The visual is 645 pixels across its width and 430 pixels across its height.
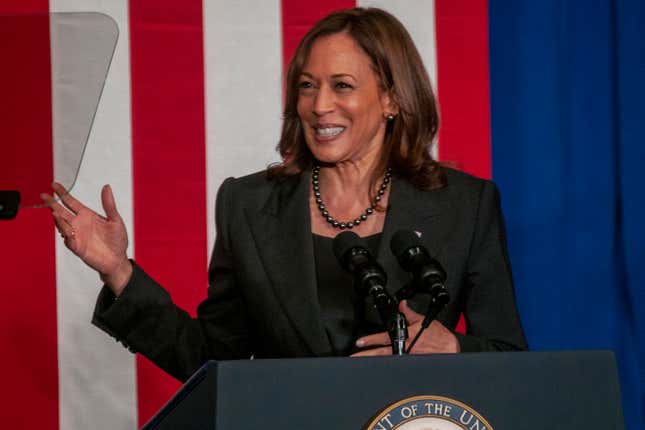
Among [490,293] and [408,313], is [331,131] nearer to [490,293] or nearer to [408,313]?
[490,293]

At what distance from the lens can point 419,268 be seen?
1.21 meters

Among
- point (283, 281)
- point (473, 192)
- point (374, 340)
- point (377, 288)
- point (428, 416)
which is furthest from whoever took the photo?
point (473, 192)

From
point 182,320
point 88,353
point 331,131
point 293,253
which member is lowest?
point 88,353

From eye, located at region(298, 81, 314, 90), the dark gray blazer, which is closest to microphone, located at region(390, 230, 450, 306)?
the dark gray blazer

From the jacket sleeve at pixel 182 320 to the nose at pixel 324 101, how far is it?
235 millimetres

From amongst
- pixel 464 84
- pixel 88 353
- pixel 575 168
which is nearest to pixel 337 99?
pixel 464 84

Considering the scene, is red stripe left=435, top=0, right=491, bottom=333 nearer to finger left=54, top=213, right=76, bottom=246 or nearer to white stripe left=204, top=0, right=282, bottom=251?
white stripe left=204, top=0, right=282, bottom=251

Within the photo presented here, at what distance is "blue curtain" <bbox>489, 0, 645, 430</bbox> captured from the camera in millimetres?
2281

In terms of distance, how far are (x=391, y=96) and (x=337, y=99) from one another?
5.2 inches

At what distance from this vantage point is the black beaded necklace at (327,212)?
1.74 m

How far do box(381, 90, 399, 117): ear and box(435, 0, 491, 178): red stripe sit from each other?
511mm

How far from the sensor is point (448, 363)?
99 cm

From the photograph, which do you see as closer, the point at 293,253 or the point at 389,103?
the point at 293,253

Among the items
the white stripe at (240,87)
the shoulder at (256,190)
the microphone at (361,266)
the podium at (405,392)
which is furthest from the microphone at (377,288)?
the white stripe at (240,87)
